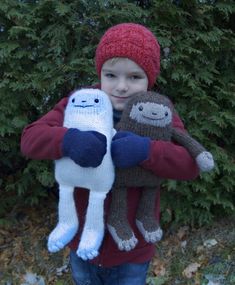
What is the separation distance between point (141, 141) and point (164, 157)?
0.36 ft

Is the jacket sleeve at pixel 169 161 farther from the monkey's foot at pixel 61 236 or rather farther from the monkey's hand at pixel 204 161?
the monkey's foot at pixel 61 236

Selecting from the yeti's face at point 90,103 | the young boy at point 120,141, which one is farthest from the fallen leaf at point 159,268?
the yeti's face at point 90,103

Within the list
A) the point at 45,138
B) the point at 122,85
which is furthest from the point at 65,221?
the point at 122,85

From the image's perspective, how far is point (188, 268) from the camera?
11.4ft

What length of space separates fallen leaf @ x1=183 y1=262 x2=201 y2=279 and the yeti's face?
2.04m

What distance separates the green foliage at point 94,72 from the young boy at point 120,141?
126 centimetres

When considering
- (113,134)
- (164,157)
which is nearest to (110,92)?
(113,134)

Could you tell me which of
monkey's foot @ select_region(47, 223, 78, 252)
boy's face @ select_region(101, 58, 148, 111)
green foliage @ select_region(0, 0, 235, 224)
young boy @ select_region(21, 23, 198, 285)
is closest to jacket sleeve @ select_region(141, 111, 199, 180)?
young boy @ select_region(21, 23, 198, 285)

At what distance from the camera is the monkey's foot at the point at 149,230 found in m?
1.90

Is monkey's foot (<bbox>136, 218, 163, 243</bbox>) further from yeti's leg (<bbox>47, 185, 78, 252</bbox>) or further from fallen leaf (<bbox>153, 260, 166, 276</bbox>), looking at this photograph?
fallen leaf (<bbox>153, 260, 166, 276</bbox>)

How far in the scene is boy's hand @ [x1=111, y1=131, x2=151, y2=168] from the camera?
1692mm

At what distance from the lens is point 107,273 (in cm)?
219

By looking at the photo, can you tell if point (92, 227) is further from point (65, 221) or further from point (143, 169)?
point (143, 169)

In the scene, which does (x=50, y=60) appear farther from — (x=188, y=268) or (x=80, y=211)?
(x=188, y=268)
